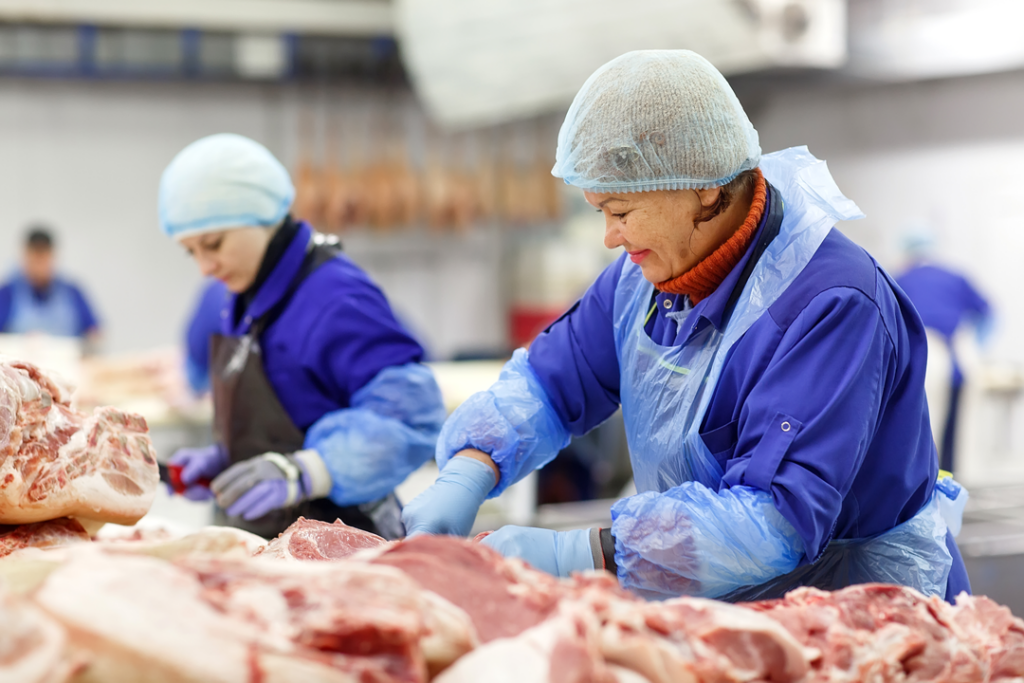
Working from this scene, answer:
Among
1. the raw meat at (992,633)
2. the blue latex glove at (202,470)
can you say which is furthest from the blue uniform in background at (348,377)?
the raw meat at (992,633)

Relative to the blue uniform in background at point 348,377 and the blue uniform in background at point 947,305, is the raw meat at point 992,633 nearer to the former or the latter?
the blue uniform in background at point 348,377

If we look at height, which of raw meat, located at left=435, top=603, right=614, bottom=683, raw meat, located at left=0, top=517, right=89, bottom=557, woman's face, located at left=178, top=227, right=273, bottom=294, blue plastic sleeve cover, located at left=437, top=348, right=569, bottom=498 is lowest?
raw meat, located at left=0, top=517, right=89, bottom=557

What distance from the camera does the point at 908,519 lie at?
162 centimetres

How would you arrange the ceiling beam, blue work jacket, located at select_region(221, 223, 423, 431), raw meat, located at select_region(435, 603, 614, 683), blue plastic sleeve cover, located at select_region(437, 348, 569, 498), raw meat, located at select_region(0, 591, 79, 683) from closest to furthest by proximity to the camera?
→ 1. raw meat, located at select_region(0, 591, 79, 683)
2. raw meat, located at select_region(435, 603, 614, 683)
3. blue plastic sleeve cover, located at select_region(437, 348, 569, 498)
4. blue work jacket, located at select_region(221, 223, 423, 431)
5. the ceiling beam

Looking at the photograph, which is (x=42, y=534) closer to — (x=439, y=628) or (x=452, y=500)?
(x=452, y=500)

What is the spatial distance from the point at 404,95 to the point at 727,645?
8725 millimetres

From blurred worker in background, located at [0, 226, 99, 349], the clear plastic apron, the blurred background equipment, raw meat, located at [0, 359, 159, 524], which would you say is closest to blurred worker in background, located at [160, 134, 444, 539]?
raw meat, located at [0, 359, 159, 524]

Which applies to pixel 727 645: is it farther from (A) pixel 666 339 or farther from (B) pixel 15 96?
(B) pixel 15 96

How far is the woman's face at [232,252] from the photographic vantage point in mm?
2531

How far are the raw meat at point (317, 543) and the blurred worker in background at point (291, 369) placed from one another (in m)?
0.75

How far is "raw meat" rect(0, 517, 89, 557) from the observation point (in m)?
1.63

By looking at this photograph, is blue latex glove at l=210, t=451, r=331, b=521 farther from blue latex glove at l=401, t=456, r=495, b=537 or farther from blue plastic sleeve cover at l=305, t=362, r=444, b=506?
blue latex glove at l=401, t=456, r=495, b=537

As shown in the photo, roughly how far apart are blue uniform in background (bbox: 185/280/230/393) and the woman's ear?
373 cm

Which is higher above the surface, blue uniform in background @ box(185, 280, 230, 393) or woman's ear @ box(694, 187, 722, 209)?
woman's ear @ box(694, 187, 722, 209)
